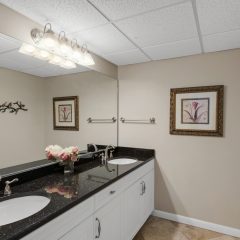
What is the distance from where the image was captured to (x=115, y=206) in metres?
1.79

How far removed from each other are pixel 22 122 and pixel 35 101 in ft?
0.76

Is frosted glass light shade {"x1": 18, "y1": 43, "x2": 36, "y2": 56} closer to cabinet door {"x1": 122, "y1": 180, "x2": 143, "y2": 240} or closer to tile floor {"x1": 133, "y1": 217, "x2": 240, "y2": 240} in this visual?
cabinet door {"x1": 122, "y1": 180, "x2": 143, "y2": 240}

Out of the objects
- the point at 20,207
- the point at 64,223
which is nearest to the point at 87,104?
the point at 20,207

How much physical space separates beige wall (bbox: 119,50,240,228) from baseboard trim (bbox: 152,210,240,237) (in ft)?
0.18

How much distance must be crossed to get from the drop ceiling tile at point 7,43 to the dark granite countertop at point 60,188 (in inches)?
41.2

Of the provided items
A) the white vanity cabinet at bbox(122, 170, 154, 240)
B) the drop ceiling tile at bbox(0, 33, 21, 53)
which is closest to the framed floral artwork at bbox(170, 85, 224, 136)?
the white vanity cabinet at bbox(122, 170, 154, 240)

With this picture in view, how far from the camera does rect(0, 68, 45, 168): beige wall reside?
5.18 ft

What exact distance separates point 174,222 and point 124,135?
1349 mm

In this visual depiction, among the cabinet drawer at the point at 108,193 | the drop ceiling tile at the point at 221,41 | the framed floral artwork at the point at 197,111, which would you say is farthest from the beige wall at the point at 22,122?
the drop ceiling tile at the point at 221,41

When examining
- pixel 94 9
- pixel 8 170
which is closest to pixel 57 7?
pixel 94 9

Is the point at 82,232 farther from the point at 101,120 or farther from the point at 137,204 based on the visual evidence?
the point at 101,120

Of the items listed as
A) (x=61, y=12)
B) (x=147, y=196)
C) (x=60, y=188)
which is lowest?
(x=147, y=196)

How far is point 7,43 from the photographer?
1.56 m

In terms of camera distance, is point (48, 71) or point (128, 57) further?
point (128, 57)
